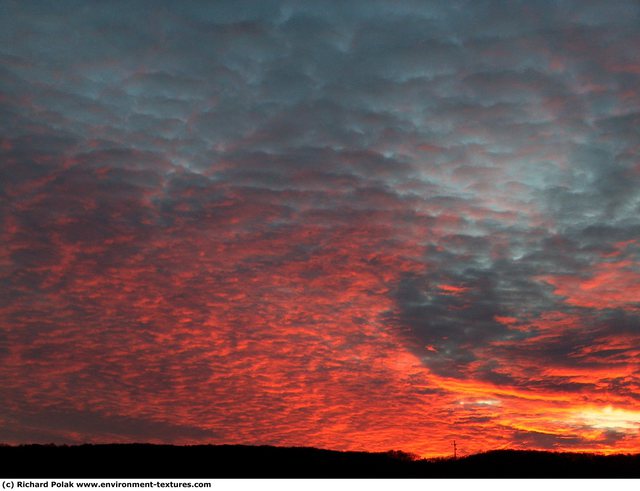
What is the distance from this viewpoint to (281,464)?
38938 millimetres

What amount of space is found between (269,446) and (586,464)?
16.6 m

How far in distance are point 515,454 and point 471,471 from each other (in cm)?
325

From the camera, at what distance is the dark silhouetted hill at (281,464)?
3653 centimetres

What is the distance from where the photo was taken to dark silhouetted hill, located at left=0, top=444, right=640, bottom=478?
1438 inches

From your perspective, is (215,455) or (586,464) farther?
(215,455)

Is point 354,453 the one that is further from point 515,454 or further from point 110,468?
point 110,468

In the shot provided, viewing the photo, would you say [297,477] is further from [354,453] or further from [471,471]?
[471,471]

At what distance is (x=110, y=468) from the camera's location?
123 ft

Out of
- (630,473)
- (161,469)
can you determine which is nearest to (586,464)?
(630,473)

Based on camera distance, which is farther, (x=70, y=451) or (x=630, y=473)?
(x=70, y=451)

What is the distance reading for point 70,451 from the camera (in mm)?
40344
